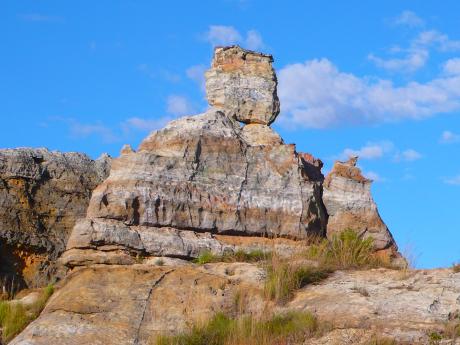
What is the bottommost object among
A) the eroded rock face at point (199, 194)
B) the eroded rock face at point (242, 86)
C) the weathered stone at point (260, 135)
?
the eroded rock face at point (199, 194)

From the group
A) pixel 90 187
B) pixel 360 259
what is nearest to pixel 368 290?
pixel 360 259

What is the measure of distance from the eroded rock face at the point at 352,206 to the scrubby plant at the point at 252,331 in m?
6.04

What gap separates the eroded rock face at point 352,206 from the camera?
2114 cm

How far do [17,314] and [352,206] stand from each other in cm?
847

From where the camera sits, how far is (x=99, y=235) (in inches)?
734

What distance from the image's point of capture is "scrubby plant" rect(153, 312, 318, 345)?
47.2 ft

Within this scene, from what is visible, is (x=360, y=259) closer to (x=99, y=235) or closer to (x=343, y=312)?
(x=343, y=312)

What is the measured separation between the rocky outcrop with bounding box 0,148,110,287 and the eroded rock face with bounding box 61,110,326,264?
9.72 feet

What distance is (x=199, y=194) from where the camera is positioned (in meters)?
19.7

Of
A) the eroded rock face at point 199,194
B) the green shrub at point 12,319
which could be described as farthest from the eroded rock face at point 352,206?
the green shrub at point 12,319

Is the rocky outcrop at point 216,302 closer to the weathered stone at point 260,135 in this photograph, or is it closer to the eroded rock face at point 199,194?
the eroded rock face at point 199,194

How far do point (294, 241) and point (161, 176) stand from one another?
3.41m

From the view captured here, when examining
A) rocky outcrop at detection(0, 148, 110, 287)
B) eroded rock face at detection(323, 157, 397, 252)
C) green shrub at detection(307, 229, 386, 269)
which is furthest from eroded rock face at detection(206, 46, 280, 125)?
rocky outcrop at detection(0, 148, 110, 287)

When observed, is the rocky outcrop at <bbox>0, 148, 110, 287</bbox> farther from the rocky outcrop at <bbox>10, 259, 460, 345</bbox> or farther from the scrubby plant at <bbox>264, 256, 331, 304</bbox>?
the scrubby plant at <bbox>264, 256, 331, 304</bbox>
